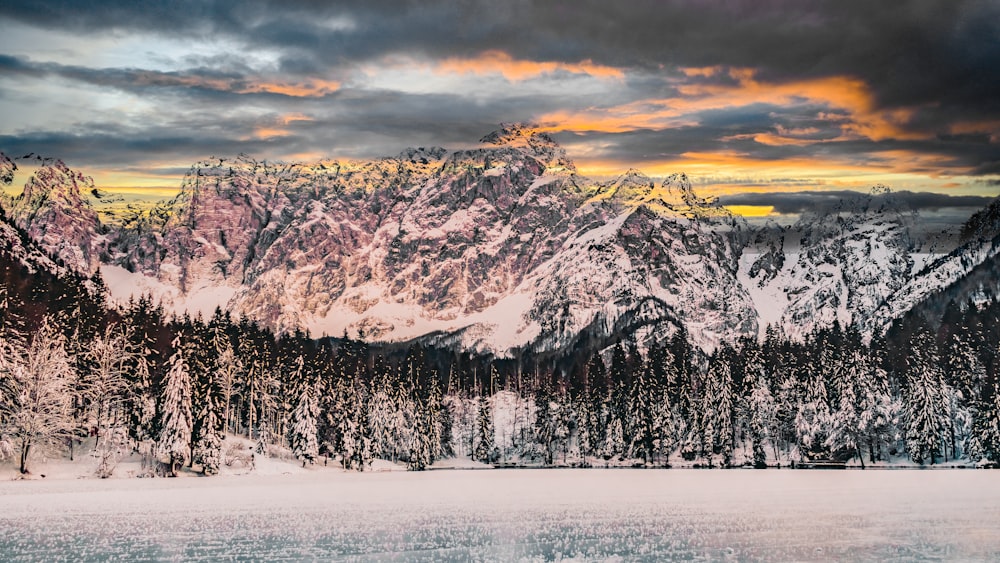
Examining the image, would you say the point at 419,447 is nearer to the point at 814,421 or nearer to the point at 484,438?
the point at 484,438

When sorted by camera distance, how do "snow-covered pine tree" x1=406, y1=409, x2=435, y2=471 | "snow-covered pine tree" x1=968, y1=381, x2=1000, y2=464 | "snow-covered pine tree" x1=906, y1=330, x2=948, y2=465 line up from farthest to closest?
"snow-covered pine tree" x1=406, y1=409, x2=435, y2=471 < "snow-covered pine tree" x1=906, y1=330, x2=948, y2=465 < "snow-covered pine tree" x1=968, y1=381, x2=1000, y2=464

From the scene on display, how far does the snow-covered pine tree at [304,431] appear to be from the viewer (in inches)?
4956

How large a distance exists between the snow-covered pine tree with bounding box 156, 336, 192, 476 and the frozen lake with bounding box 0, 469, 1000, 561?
14.5 m

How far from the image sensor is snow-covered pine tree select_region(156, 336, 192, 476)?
9988cm

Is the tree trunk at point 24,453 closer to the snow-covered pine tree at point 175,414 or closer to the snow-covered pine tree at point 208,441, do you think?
the snow-covered pine tree at point 175,414

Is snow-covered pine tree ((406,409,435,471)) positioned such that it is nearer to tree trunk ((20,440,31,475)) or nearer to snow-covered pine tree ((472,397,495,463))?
snow-covered pine tree ((472,397,495,463))

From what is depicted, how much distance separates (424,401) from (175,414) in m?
61.8

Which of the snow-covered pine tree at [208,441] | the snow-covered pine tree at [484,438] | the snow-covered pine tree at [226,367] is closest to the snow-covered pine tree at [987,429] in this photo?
the snow-covered pine tree at [484,438]

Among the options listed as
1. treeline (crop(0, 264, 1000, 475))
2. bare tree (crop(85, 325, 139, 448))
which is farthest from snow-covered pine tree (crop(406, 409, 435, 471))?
bare tree (crop(85, 325, 139, 448))

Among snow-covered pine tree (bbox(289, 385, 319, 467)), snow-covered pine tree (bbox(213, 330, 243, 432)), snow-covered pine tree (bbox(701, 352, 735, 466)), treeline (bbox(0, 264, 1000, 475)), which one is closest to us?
treeline (bbox(0, 264, 1000, 475))

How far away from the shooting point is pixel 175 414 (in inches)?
3922


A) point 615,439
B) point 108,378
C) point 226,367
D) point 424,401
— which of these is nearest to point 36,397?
point 108,378

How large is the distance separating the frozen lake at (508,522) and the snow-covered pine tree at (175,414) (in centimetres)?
1446

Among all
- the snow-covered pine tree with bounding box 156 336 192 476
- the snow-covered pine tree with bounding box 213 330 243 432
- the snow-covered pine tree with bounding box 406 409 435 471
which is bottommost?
the snow-covered pine tree with bounding box 406 409 435 471
